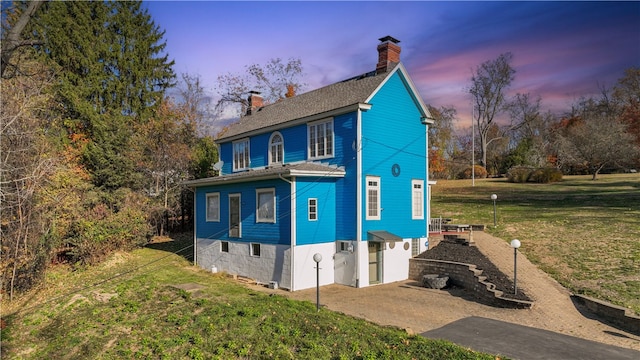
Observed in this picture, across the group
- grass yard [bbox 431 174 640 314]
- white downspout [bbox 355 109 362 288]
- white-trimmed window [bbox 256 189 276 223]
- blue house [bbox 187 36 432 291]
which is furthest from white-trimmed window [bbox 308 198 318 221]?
grass yard [bbox 431 174 640 314]

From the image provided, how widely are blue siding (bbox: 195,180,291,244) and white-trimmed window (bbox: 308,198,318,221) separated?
1022mm

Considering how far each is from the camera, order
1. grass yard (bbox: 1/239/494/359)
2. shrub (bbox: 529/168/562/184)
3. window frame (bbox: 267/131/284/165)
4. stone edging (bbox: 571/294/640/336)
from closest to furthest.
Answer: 1. grass yard (bbox: 1/239/494/359)
2. stone edging (bbox: 571/294/640/336)
3. window frame (bbox: 267/131/284/165)
4. shrub (bbox: 529/168/562/184)

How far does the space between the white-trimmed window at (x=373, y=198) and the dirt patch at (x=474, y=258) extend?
3.87 m

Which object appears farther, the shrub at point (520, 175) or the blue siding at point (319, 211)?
the shrub at point (520, 175)

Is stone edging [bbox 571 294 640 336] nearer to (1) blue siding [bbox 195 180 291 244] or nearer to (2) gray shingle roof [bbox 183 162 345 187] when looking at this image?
(2) gray shingle roof [bbox 183 162 345 187]

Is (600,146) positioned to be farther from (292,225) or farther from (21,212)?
(21,212)

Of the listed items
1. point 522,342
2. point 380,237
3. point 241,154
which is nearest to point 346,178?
point 380,237

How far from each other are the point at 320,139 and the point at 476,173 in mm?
37442

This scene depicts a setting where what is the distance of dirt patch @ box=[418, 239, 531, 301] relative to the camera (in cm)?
1488

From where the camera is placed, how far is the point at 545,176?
4056cm

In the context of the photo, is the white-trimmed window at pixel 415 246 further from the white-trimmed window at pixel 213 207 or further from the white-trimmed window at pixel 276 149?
the white-trimmed window at pixel 213 207

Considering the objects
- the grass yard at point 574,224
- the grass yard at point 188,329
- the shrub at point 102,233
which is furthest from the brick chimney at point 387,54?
the shrub at point 102,233

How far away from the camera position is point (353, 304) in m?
14.3

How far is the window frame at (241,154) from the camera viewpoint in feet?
76.5
